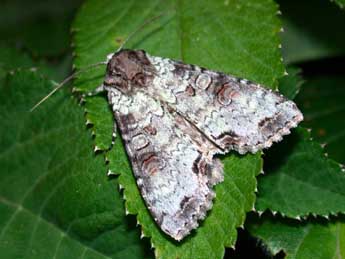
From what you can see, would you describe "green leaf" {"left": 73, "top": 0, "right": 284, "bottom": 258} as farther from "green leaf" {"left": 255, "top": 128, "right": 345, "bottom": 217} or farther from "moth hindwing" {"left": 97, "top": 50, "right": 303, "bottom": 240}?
"green leaf" {"left": 255, "top": 128, "right": 345, "bottom": 217}

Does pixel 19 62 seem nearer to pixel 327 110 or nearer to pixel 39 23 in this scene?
pixel 39 23

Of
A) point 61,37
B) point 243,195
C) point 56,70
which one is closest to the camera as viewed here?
point 243,195

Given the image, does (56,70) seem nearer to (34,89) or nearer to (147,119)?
(34,89)

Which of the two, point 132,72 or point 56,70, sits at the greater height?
point 132,72

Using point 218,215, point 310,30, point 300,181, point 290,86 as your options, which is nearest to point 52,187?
point 218,215

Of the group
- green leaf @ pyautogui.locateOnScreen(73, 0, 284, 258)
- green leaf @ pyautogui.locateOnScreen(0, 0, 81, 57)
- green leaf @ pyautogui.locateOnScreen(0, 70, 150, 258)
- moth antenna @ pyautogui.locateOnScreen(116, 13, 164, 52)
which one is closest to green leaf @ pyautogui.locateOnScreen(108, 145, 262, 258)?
green leaf @ pyautogui.locateOnScreen(73, 0, 284, 258)

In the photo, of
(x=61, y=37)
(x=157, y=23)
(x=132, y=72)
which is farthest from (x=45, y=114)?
(x=61, y=37)
